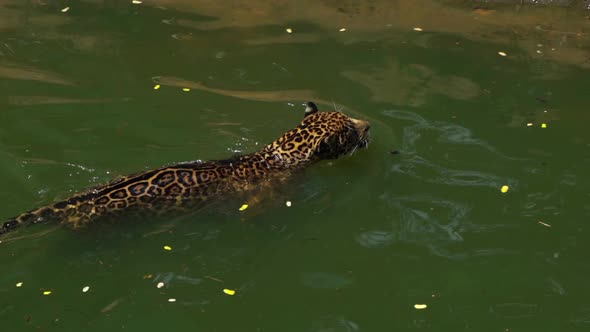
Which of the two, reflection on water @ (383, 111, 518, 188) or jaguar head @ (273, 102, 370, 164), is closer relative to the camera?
reflection on water @ (383, 111, 518, 188)

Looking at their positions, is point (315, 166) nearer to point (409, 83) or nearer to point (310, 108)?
point (310, 108)

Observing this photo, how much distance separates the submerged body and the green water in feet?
0.64

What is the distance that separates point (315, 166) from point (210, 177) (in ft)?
4.72

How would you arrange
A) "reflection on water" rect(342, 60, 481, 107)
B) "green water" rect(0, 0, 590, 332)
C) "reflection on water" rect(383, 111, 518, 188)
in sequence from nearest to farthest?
"green water" rect(0, 0, 590, 332) < "reflection on water" rect(383, 111, 518, 188) < "reflection on water" rect(342, 60, 481, 107)

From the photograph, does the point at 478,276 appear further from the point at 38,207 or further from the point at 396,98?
the point at 38,207

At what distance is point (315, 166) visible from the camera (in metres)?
8.88

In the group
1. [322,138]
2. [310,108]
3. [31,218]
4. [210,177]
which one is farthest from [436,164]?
[31,218]

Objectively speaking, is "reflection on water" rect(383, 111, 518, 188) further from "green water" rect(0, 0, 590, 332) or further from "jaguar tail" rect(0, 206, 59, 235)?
"jaguar tail" rect(0, 206, 59, 235)

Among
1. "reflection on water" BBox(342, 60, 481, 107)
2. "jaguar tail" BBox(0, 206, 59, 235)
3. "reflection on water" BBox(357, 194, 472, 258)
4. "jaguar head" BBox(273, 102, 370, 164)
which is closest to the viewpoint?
"jaguar tail" BBox(0, 206, 59, 235)

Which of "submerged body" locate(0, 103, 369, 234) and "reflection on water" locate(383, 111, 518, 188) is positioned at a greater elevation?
"submerged body" locate(0, 103, 369, 234)

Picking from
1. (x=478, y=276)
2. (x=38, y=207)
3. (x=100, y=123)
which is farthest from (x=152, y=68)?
(x=478, y=276)

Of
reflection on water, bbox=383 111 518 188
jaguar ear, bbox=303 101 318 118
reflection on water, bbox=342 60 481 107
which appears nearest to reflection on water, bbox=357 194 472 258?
reflection on water, bbox=383 111 518 188

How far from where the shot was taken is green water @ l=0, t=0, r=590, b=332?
6836mm

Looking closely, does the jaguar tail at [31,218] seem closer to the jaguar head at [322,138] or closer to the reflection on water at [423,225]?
the jaguar head at [322,138]
